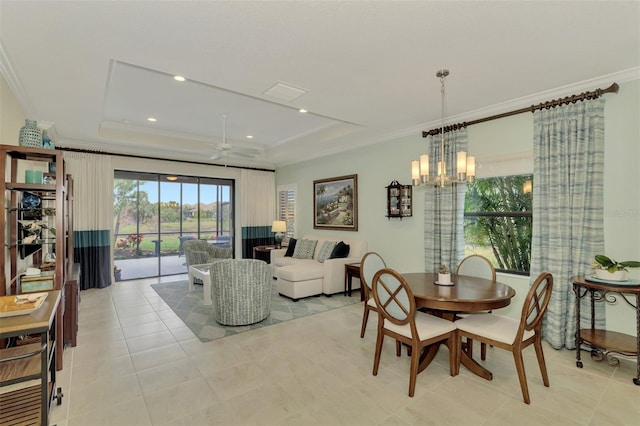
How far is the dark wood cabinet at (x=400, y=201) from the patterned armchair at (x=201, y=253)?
3525 millimetres

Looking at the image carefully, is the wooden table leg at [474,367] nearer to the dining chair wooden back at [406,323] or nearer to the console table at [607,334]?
the dining chair wooden back at [406,323]

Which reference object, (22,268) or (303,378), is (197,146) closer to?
(22,268)

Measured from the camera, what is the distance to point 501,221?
4.26 metres

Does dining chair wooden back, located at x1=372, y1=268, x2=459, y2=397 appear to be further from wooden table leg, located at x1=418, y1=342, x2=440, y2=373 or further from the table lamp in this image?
the table lamp

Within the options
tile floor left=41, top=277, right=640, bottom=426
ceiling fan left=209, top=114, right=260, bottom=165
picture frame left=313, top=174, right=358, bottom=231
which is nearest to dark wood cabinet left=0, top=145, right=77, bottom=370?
tile floor left=41, top=277, right=640, bottom=426

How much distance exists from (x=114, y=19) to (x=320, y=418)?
10.3ft

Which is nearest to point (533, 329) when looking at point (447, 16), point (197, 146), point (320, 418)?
point (320, 418)

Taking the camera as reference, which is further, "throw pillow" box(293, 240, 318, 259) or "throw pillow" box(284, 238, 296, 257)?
"throw pillow" box(284, 238, 296, 257)

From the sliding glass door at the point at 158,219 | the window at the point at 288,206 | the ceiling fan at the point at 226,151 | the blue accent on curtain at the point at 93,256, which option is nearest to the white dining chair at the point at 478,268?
the ceiling fan at the point at 226,151

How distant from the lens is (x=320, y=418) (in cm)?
222

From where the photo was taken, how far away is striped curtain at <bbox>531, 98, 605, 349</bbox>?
10.5 ft

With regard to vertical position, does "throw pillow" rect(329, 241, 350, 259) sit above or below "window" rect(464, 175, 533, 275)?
below

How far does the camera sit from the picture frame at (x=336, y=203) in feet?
20.1

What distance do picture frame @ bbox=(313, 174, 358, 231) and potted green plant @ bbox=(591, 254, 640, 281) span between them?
3.69 metres
